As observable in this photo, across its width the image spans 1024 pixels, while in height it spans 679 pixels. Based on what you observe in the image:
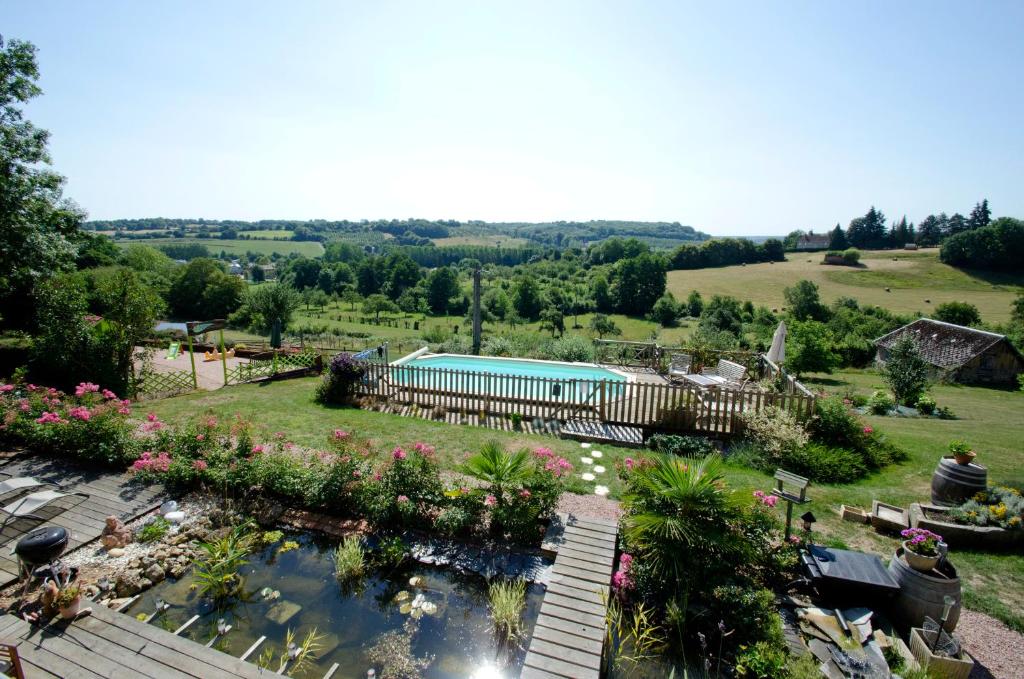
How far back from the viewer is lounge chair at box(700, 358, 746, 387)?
1228 centimetres

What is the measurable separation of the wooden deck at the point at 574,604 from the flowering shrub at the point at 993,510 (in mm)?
4545

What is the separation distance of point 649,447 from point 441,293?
199ft

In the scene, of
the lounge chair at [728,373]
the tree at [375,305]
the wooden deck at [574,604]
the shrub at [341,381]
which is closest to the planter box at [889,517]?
the wooden deck at [574,604]

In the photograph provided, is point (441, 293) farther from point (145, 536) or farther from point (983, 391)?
point (145, 536)

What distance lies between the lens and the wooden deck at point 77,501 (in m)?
5.98

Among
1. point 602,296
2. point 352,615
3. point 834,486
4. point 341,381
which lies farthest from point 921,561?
point 602,296

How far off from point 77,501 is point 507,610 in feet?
21.5

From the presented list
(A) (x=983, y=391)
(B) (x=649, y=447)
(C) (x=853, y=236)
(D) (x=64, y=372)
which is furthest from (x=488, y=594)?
(C) (x=853, y=236)

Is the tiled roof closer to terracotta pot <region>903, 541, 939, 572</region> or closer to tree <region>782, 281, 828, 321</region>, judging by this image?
tree <region>782, 281, 828, 321</region>

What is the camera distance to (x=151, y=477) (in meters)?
7.39

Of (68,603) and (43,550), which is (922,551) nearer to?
(68,603)

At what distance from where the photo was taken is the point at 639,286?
62.3 m

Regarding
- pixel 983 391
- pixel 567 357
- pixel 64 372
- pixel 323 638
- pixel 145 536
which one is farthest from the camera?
pixel 983 391

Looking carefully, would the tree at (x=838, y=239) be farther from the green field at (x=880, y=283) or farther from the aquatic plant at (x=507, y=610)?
the aquatic plant at (x=507, y=610)
